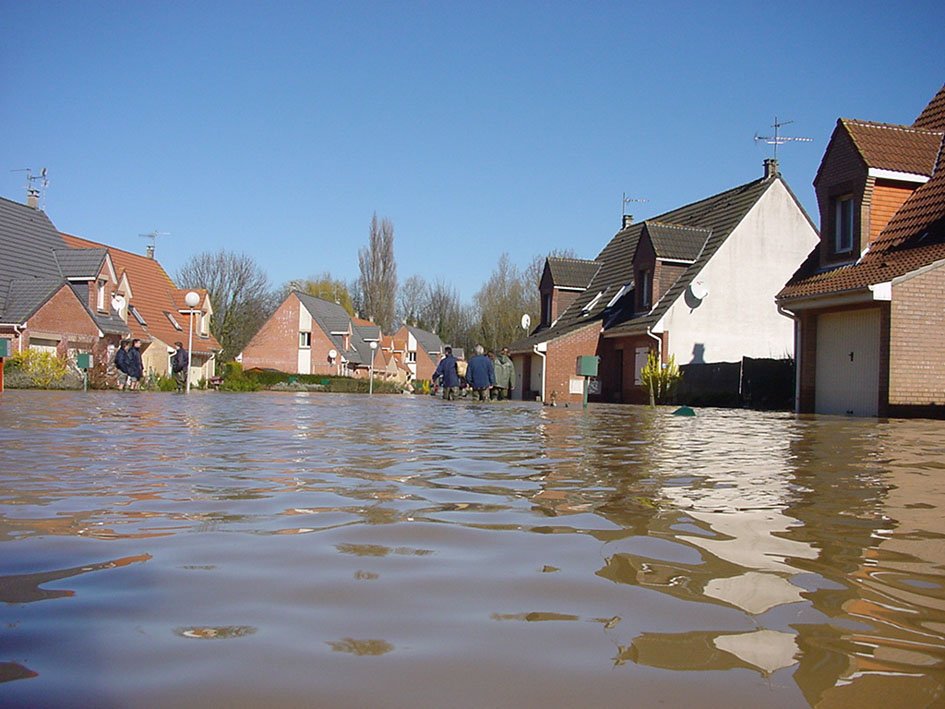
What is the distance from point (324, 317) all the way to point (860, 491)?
6433 centimetres

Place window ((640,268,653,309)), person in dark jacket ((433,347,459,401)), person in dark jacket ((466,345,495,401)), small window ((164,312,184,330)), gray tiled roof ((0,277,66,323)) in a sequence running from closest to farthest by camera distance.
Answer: person in dark jacket ((466,345,495,401)) → person in dark jacket ((433,347,459,401)) → window ((640,268,653,309)) → gray tiled roof ((0,277,66,323)) → small window ((164,312,184,330))

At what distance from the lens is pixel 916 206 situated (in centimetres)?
1836

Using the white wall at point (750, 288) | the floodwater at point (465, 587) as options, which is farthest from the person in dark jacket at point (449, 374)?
the floodwater at point (465, 587)

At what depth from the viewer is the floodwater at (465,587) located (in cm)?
197

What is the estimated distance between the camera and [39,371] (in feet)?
96.7

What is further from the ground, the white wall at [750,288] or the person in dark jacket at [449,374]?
the white wall at [750,288]

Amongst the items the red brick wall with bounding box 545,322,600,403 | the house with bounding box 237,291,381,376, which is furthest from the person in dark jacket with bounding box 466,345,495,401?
the house with bounding box 237,291,381,376

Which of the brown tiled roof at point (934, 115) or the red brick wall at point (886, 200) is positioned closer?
the red brick wall at point (886, 200)

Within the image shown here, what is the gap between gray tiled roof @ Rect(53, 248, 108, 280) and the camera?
3866cm

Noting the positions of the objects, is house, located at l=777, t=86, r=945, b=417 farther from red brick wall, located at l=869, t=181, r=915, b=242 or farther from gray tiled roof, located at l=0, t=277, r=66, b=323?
gray tiled roof, located at l=0, t=277, r=66, b=323

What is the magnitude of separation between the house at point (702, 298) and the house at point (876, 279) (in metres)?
6.61

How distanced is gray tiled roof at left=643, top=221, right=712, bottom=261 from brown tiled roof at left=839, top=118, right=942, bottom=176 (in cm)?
959

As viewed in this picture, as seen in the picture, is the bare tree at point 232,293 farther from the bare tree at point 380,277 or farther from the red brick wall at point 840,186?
the red brick wall at point 840,186

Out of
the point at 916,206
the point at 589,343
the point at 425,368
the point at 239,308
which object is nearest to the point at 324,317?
the point at 239,308
